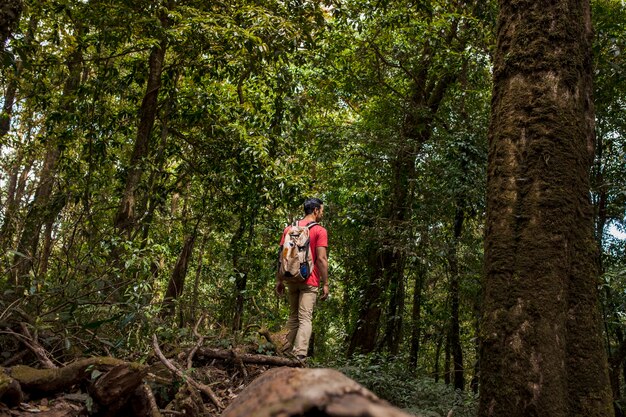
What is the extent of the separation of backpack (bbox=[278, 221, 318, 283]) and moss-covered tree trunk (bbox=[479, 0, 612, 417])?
302 centimetres

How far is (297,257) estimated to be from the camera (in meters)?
6.03

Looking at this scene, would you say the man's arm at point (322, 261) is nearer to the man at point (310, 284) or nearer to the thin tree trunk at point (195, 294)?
the man at point (310, 284)

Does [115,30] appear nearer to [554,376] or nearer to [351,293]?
[554,376]

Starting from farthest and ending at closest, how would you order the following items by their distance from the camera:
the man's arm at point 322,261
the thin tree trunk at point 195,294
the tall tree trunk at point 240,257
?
the tall tree trunk at point 240,257 < the thin tree trunk at point 195,294 < the man's arm at point 322,261

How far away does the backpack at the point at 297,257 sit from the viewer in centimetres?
601

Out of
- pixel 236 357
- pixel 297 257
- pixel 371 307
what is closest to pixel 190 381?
pixel 236 357

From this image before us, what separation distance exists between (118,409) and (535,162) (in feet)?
10.9

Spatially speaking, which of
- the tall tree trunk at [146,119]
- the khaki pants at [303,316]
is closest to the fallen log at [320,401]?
the khaki pants at [303,316]

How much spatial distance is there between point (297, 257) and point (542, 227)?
3.42m

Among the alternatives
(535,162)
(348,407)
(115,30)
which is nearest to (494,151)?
(535,162)

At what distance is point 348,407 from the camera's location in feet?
2.97

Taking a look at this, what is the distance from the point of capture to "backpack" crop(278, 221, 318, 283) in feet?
19.7

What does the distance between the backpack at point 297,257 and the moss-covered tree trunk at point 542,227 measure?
3017 millimetres

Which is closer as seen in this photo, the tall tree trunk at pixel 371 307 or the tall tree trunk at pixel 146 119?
the tall tree trunk at pixel 146 119
